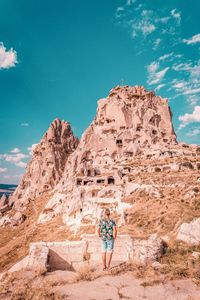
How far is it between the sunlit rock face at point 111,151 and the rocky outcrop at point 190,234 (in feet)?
73.7

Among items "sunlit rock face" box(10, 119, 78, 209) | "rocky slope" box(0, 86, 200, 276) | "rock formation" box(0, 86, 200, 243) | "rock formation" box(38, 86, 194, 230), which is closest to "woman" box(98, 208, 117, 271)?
"rocky slope" box(0, 86, 200, 276)

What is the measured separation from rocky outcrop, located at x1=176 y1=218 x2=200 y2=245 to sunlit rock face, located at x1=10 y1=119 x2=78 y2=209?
74.3 meters

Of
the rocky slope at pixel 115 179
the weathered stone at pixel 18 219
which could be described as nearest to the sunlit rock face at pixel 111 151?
the rocky slope at pixel 115 179

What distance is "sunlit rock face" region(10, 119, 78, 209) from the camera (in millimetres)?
88438

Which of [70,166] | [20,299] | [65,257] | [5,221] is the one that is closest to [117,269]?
[65,257]

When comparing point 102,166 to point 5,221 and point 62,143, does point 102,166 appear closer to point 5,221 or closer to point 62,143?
point 5,221

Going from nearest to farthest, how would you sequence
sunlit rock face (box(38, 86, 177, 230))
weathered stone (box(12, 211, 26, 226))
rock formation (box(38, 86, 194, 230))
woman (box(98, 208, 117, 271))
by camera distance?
woman (box(98, 208, 117, 271)), rock formation (box(38, 86, 194, 230)), sunlit rock face (box(38, 86, 177, 230)), weathered stone (box(12, 211, 26, 226))

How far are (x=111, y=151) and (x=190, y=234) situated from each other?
65.9 m

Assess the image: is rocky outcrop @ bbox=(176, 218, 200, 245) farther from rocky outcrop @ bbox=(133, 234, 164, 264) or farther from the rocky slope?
rocky outcrop @ bbox=(133, 234, 164, 264)

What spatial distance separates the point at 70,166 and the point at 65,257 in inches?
2657

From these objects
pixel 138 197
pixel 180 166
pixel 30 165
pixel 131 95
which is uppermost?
pixel 131 95

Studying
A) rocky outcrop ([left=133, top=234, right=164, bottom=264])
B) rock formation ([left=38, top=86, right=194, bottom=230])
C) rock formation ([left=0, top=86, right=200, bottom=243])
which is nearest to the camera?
rocky outcrop ([left=133, top=234, right=164, bottom=264])

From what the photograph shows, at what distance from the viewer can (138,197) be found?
35844 millimetres

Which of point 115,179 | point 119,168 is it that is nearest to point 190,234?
point 115,179
